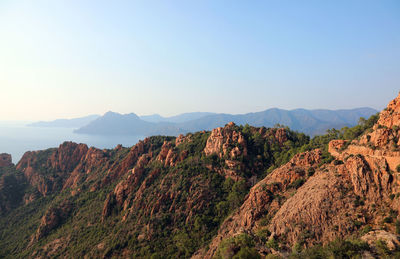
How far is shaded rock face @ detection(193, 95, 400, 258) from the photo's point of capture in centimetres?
2708

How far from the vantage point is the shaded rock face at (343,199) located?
27.1m

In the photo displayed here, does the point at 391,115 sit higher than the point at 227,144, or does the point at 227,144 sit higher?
the point at 391,115

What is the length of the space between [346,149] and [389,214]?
14.8m

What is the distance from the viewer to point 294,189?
129 feet

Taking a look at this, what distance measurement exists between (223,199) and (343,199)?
92.3ft

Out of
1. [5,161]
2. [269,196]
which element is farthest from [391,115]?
[5,161]

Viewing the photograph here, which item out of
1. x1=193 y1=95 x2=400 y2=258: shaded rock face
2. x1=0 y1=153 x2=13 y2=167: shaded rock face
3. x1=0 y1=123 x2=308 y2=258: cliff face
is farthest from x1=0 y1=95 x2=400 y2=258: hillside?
x1=0 y1=153 x2=13 y2=167: shaded rock face

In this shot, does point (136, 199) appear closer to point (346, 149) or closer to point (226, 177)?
point (226, 177)

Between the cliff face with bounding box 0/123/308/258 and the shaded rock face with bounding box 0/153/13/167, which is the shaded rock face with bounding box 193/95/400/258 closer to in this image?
the cliff face with bounding box 0/123/308/258

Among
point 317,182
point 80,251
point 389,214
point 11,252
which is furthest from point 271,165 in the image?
point 11,252

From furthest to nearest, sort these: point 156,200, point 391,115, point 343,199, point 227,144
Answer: point 227,144, point 156,200, point 391,115, point 343,199

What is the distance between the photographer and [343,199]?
98.8 feet

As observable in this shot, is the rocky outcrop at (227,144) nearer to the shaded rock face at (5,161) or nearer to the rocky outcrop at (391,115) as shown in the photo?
the rocky outcrop at (391,115)

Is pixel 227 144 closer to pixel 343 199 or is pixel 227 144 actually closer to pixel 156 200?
pixel 156 200
